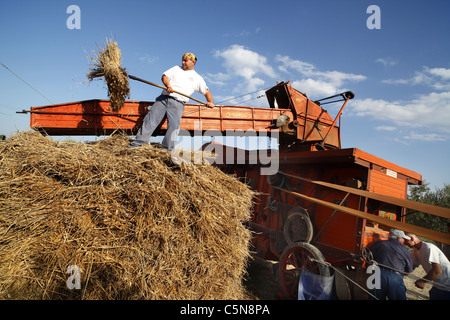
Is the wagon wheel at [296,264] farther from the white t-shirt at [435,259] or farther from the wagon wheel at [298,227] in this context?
the white t-shirt at [435,259]

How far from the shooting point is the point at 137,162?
9.20 feet

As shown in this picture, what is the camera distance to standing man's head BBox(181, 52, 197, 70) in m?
4.22

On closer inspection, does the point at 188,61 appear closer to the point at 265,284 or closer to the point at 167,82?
the point at 167,82

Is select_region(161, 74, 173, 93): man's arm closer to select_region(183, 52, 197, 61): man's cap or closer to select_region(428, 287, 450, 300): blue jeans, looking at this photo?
select_region(183, 52, 197, 61): man's cap

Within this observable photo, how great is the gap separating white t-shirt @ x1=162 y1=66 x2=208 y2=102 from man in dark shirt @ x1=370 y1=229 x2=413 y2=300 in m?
4.22

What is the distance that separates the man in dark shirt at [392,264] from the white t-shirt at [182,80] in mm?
4224

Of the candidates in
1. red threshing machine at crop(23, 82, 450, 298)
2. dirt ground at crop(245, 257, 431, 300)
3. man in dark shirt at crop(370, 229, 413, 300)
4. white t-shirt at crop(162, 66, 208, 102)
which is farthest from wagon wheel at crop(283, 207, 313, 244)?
white t-shirt at crop(162, 66, 208, 102)

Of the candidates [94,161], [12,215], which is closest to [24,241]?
[12,215]

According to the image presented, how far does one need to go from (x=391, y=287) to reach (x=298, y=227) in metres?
1.63

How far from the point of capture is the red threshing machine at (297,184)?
3941 millimetres

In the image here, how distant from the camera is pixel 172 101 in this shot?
4.03m
